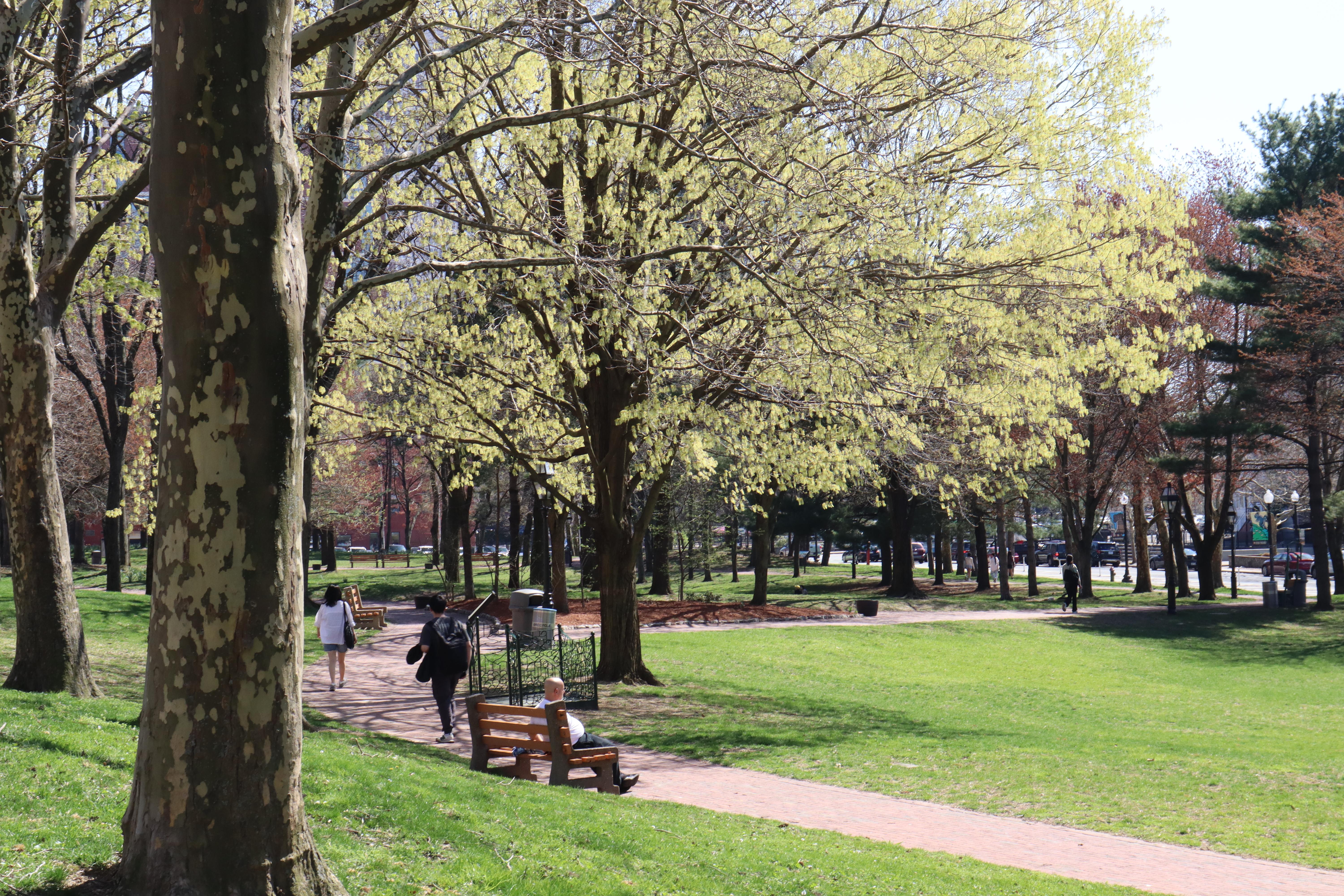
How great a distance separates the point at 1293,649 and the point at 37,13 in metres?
29.6

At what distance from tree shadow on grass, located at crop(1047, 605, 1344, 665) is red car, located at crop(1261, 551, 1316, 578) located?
5.09 metres

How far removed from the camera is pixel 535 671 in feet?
51.4

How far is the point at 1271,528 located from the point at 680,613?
127 ft

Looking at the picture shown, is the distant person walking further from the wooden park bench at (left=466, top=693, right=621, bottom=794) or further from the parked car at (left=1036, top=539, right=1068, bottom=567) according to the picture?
the parked car at (left=1036, top=539, right=1068, bottom=567)

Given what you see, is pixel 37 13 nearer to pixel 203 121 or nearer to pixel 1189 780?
pixel 203 121

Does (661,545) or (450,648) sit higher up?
(661,545)

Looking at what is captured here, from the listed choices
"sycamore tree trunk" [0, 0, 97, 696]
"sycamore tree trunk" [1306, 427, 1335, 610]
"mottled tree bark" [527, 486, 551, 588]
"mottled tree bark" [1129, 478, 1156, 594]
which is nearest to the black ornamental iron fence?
"sycamore tree trunk" [0, 0, 97, 696]

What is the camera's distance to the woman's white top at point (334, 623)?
49.0ft

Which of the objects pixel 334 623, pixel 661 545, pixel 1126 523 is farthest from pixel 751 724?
pixel 1126 523

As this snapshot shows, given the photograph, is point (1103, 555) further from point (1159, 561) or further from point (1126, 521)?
point (1126, 521)

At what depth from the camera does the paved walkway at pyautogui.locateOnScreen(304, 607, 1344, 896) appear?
7926 mm

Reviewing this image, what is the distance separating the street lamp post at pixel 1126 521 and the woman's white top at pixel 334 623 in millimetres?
39481

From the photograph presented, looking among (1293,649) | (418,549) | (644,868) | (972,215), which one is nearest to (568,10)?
(972,215)

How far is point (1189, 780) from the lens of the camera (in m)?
11.6
